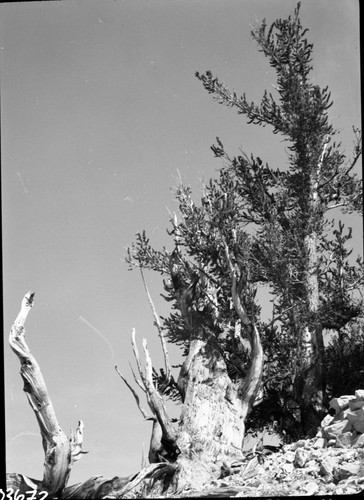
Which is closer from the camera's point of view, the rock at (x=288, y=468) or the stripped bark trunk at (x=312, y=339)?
the rock at (x=288, y=468)

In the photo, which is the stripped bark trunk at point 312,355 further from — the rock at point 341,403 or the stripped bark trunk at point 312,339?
the rock at point 341,403

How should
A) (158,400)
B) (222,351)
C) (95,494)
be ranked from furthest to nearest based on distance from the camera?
(222,351)
(158,400)
(95,494)

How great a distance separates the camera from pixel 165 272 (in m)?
15.1

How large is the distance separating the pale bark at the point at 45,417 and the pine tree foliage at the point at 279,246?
2869 mm

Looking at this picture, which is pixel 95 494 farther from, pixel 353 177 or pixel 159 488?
pixel 353 177

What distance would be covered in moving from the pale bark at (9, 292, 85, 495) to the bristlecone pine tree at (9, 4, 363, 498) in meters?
2.33

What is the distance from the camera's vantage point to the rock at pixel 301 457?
39.2 ft

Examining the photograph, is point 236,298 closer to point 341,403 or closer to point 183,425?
point 183,425

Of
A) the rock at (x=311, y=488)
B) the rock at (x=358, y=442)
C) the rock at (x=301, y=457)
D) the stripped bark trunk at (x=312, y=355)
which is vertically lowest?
the rock at (x=311, y=488)

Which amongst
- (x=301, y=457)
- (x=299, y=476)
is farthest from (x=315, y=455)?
(x=299, y=476)

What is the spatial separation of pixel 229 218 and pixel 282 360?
2.69 metres

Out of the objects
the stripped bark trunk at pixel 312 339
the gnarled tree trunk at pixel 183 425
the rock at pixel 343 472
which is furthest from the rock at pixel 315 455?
the stripped bark trunk at pixel 312 339

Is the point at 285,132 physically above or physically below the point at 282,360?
above

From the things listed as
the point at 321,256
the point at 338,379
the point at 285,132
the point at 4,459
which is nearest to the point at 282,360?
the point at 338,379
